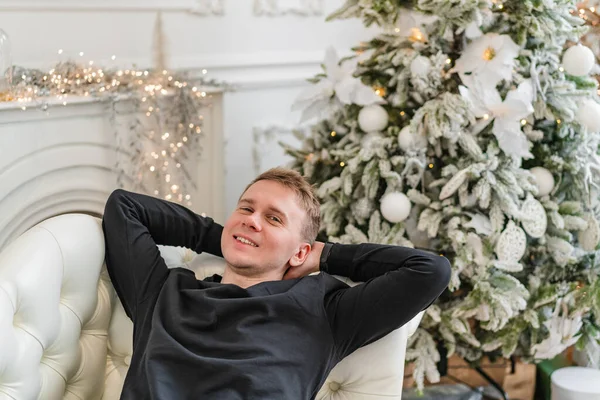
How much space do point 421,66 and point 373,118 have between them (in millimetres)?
219

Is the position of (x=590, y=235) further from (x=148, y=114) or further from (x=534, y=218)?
(x=148, y=114)

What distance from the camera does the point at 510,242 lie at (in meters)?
2.41

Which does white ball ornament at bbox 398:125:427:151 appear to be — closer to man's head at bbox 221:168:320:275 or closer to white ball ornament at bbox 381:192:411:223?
white ball ornament at bbox 381:192:411:223

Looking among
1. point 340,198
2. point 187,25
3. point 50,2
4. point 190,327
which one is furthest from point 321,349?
Result: point 187,25

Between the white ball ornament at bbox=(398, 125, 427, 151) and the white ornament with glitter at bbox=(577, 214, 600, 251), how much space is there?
0.60 m

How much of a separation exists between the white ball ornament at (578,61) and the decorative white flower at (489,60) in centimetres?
19

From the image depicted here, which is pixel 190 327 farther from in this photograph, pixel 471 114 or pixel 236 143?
pixel 236 143

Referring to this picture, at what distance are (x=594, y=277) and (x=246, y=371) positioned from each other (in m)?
1.43

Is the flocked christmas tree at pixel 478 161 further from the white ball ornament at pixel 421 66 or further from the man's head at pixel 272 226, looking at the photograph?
the man's head at pixel 272 226

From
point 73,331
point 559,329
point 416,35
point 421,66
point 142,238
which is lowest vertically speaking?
point 559,329

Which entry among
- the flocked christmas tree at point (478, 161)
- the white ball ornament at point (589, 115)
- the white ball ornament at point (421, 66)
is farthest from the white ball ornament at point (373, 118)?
the white ball ornament at point (589, 115)

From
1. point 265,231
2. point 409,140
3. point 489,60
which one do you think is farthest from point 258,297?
point 489,60

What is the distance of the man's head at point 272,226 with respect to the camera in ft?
6.14

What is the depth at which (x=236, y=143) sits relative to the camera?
3.32 m
